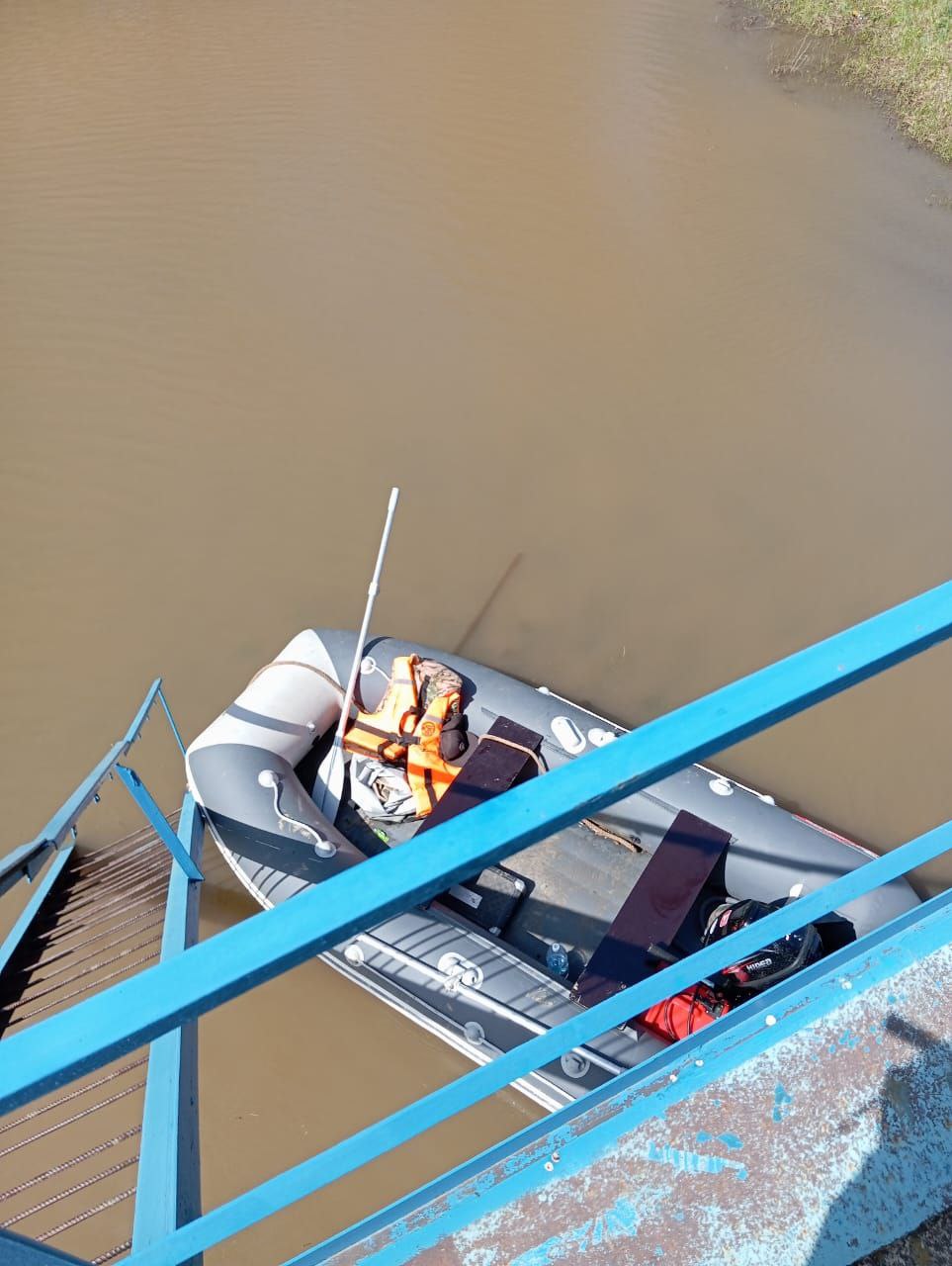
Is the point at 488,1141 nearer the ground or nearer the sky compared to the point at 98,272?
nearer the ground

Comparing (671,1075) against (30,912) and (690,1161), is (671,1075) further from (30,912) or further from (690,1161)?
(30,912)

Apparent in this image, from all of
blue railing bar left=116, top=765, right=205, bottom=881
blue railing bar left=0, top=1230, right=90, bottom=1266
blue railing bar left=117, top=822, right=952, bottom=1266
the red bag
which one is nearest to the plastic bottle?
the red bag

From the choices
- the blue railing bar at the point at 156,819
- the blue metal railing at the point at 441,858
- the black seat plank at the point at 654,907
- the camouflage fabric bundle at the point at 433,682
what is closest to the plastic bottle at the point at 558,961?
the black seat plank at the point at 654,907

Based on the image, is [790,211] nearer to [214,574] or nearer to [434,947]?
[214,574]

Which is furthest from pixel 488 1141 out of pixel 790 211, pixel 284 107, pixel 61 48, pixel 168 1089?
pixel 61 48

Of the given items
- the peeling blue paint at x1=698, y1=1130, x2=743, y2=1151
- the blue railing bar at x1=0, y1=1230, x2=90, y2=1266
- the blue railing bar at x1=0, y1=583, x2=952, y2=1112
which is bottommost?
the blue railing bar at x1=0, y1=1230, x2=90, y2=1266

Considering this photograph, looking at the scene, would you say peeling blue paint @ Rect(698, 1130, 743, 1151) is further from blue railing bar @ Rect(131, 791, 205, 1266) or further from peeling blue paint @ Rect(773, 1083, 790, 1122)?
blue railing bar @ Rect(131, 791, 205, 1266)
